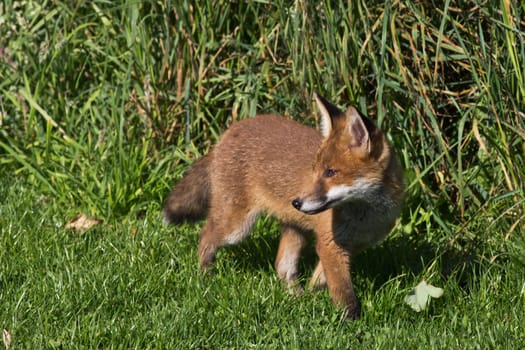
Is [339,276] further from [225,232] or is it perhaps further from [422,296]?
[225,232]

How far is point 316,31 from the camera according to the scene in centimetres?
627

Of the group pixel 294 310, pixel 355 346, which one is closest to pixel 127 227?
pixel 294 310

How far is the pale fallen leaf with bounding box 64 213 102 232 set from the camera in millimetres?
6305

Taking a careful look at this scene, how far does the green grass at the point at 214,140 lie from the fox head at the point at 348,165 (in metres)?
0.58

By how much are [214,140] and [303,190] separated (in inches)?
80.2

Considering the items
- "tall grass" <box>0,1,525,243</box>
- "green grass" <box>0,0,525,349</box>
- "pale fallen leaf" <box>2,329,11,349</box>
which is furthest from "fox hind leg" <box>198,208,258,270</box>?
"pale fallen leaf" <box>2,329,11,349</box>

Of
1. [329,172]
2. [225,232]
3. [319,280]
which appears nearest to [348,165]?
[329,172]

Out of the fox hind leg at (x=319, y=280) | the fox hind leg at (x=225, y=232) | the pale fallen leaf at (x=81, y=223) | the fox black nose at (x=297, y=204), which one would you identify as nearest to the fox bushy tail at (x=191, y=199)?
the fox hind leg at (x=225, y=232)

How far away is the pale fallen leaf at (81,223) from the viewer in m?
6.30

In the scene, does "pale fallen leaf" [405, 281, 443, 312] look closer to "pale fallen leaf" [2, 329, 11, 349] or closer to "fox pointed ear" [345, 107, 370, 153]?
"fox pointed ear" [345, 107, 370, 153]

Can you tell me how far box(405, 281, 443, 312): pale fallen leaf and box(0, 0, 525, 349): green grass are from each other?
0.06 m

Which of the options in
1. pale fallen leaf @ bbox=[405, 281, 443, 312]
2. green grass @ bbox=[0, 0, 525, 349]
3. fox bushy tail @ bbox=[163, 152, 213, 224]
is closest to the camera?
green grass @ bbox=[0, 0, 525, 349]

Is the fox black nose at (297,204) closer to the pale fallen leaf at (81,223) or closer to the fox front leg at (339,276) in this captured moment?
the fox front leg at (339,276)

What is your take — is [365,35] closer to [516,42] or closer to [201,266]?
[516,42]
